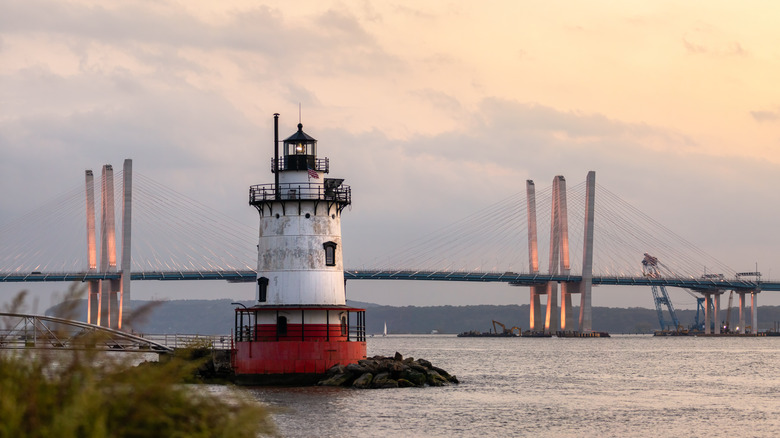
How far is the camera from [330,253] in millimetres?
33062

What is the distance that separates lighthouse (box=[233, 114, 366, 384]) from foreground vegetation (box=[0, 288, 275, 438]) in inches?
876

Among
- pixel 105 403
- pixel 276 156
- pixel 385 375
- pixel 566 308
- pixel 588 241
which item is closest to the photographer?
pixel 105 403

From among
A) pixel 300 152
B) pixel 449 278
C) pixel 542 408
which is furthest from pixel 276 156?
pixel 449 278

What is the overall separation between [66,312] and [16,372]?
1.00 m

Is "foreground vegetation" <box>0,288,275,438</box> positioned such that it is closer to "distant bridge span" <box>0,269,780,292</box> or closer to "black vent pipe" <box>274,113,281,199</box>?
"black vent pipe" <box>274,113,281,199</box>

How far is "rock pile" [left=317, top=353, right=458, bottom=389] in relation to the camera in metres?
32.2

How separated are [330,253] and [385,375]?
13.8ft

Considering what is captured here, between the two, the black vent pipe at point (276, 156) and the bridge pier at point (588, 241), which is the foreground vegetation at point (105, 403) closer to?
the black vent pipe at point (276, 156)

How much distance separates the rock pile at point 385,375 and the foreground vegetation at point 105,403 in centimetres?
2233

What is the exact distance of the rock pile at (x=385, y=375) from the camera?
32250mm

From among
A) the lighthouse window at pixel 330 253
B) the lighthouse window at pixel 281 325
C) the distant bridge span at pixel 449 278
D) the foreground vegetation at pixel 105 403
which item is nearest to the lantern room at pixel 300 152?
the lighthouse window at pixel 330 253

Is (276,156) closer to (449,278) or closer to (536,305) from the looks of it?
(449,278)

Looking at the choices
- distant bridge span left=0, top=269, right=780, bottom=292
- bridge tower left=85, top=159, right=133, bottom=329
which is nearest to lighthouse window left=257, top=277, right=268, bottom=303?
distant bridge span left=0, top=269, right=780, bottom=292

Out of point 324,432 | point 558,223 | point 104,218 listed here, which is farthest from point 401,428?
point 558,223
